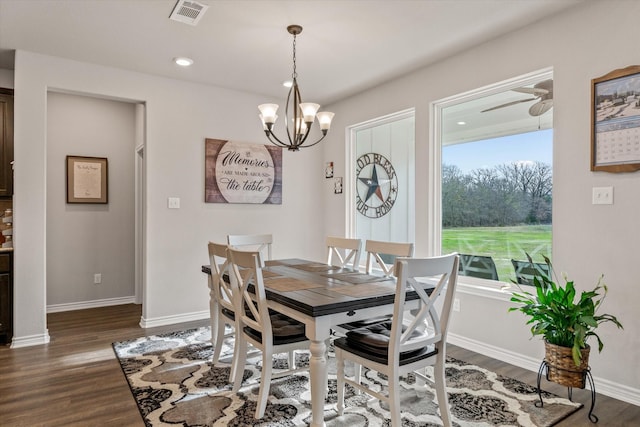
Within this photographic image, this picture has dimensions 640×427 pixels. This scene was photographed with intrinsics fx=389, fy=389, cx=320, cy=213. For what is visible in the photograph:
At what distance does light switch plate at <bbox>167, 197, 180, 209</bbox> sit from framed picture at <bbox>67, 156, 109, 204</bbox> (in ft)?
4.24

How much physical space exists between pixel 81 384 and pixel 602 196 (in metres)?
3.61

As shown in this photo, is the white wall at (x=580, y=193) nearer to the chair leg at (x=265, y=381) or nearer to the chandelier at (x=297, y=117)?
the chandelier at (x=297, y=117)

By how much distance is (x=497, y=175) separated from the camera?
3.28m

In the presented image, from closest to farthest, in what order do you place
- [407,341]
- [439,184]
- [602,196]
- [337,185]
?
[407,341] → [602,196] → [439,184] → [337,185]

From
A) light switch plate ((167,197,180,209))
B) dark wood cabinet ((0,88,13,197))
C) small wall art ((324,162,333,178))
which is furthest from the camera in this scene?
small wall art ((324,162,333,178))

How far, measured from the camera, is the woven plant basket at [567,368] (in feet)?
7.14

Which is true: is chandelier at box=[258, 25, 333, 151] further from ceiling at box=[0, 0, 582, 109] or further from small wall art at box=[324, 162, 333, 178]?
small wall art at box=[324, 162, 333, 178]

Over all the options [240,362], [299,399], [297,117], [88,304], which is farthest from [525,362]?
[88,304]

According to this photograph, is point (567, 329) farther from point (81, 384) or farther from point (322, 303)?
point (81, 384)

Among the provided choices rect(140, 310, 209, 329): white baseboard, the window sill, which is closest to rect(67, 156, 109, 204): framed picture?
rect(140, 310, 209, 329): white baseboard

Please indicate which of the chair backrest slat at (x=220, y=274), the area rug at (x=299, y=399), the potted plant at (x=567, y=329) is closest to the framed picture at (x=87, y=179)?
the area rug at (x=299, y=399)

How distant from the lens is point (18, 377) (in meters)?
2.68

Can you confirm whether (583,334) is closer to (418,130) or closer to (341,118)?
(418,130)

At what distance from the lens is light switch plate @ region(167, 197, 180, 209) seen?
4.04m
